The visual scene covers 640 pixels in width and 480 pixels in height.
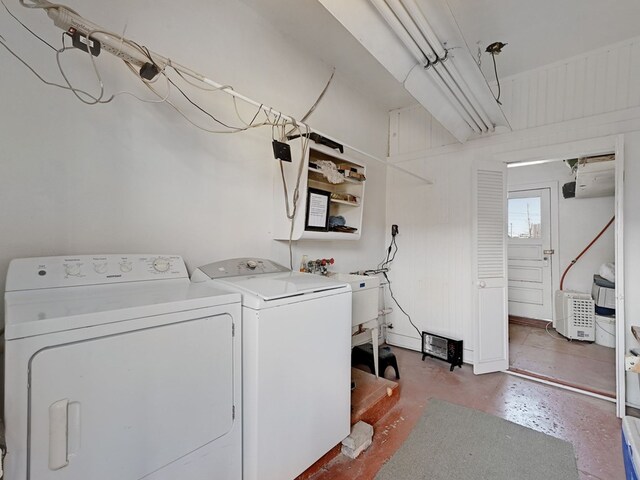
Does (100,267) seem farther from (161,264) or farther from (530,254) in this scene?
(530,254)

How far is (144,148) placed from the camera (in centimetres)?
152

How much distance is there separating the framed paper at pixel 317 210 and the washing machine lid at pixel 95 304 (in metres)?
0.97

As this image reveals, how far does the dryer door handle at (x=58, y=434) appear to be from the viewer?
2.59 ft

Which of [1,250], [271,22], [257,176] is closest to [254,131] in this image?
[257,176]

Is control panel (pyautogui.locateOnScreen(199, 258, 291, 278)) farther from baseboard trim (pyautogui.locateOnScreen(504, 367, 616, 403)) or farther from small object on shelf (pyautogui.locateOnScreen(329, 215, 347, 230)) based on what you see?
baseboard trim (pyautogui.locateOnScreen(504, 367, 616, 403))

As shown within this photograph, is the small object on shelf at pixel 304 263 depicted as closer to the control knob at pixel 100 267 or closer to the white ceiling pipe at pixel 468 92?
the control knob at pixel 100 267

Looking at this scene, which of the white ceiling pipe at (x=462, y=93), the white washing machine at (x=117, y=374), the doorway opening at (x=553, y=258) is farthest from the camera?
the doorway opening at (x=553, y=258)

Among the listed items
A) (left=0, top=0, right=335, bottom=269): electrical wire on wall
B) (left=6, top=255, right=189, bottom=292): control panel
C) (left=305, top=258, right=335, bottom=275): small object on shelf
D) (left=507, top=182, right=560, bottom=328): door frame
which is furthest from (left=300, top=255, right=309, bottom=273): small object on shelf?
(left=507, top=182, right=560, bottom=328): door frame

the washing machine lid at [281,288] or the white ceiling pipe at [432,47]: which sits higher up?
the white ceiling pipe at [432,47]

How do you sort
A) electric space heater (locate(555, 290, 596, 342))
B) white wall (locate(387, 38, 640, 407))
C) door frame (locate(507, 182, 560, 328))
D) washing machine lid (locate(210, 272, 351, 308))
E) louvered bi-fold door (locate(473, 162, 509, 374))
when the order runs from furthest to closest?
1. door frame (locate(507, 182, 560, 328))
2. electric space heater (locate(555, 290, 596, 342))
3. louvered bi-fold door (locate(473, 162, 509, 374))
4. white wall (locate(387, 38, 640, 407))
5. washing machine lid (locate(210, 272, 351, 308))

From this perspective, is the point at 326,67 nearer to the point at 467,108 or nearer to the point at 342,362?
the point at 467,108

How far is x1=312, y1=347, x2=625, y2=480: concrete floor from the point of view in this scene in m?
1.65

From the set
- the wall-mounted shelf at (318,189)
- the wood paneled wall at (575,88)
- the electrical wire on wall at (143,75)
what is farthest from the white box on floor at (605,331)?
the electrical wire on wall at (143,75)

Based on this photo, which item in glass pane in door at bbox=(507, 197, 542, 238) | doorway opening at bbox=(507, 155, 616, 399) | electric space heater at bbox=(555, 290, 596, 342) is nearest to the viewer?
doorway opening at bbox=(507, 155, 616, 399)
